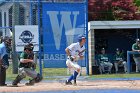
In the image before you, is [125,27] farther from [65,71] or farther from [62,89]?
[62,89]

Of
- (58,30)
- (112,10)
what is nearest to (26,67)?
(58,30)

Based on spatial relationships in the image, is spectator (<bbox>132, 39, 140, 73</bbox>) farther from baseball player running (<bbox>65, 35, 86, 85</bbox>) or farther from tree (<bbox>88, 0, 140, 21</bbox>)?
tree (<bbox>88, 0, 140, 21</bbox>)

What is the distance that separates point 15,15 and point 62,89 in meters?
7.10

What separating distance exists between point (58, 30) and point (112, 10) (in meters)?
15.3

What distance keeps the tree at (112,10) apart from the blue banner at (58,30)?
44.4 feet

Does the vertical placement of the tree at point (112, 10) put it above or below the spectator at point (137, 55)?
above

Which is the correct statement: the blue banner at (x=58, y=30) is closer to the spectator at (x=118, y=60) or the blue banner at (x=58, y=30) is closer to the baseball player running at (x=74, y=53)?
the spectator at (x=118, y=60)

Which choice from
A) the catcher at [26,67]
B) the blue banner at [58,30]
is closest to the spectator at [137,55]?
the blue banner at [58,30]

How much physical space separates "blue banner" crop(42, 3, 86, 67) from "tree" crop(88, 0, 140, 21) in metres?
13.5

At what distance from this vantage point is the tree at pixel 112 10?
34.4 meters

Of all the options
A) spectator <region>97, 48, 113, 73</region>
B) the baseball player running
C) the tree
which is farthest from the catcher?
the tree

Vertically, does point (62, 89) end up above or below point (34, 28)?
below

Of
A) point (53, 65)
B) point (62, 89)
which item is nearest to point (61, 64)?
point (53, 65)

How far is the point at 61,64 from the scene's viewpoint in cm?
2034
